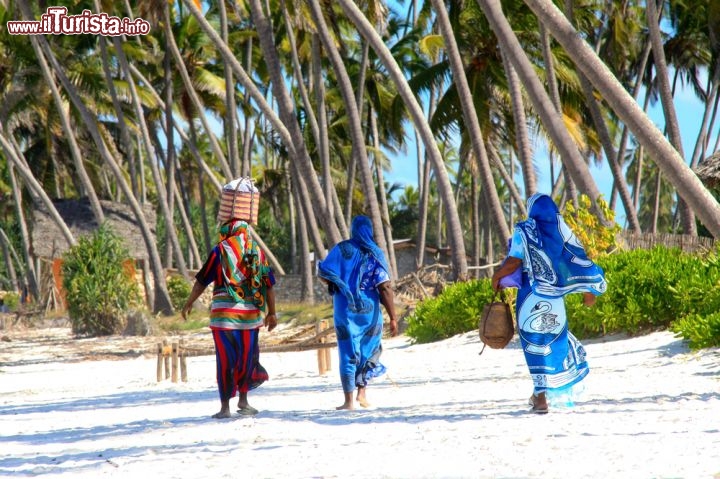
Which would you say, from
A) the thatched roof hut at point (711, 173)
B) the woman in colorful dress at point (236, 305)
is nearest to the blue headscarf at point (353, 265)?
the woman in colorful dress at point (236, 305)

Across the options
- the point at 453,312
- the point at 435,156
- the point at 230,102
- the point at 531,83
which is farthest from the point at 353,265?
the point at 230,102

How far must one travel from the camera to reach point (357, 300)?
7.39 m

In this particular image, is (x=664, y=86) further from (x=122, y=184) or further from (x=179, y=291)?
(x=179, y=291)

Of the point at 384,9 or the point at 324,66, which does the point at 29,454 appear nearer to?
the point at 384,9

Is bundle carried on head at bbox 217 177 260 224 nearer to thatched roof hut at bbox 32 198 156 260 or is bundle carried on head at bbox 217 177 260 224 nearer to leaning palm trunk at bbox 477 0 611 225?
leaning palm trunk at bbox 477 0 611 225

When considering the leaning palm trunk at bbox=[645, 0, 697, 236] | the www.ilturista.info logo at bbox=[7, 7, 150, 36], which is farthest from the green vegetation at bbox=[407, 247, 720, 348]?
the www.ilturista.info logo at bbox=[7, 7, 150, 36]

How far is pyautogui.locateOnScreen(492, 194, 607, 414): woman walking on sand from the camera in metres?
6.46

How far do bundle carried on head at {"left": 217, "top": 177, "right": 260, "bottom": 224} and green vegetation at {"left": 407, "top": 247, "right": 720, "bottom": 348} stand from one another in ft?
14.5

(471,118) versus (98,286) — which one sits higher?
(471,118)

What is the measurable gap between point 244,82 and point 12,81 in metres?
14.1

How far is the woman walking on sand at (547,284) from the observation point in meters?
6.46

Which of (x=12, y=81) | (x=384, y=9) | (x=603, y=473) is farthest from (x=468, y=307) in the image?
(x=12, y=81)

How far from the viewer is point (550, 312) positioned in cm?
648

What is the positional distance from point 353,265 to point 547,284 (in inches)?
63.0
